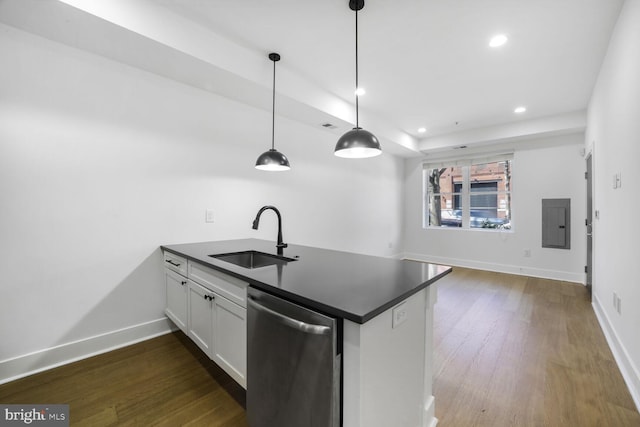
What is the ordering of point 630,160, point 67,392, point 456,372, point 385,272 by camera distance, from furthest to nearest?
point 456,372 < point 630,160 < point 67,392 < point 385,272

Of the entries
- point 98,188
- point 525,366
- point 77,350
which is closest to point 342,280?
point 525,366

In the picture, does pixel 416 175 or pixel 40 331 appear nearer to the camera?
pixel 40 331

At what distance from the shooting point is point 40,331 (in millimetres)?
2059

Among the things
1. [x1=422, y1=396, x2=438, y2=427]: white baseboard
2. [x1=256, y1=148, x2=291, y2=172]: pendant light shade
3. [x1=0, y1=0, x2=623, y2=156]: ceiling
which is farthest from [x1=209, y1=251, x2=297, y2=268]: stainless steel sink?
[x1=0, y1=0, x2=623, y2=156]: ceiling

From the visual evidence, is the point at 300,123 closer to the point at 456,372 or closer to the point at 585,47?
the point at 585,47

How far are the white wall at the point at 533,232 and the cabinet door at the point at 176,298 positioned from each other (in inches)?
209

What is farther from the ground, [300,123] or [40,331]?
[300,123]

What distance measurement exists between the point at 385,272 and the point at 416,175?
526 cm

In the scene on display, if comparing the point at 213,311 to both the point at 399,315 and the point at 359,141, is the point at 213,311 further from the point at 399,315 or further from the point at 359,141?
the point at 359,141

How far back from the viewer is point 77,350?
2203 millimetres

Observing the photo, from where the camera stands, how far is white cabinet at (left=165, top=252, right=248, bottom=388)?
5.16 feet

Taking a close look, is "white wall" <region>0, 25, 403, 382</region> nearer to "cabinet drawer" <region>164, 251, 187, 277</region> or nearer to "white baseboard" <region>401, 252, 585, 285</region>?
"cabinet drawer" <region>164, 251, 187, 277</region>

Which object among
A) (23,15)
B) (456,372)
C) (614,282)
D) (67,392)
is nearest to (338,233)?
(456,372)

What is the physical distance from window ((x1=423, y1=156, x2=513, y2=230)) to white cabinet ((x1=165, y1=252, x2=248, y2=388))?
545 centimetres
